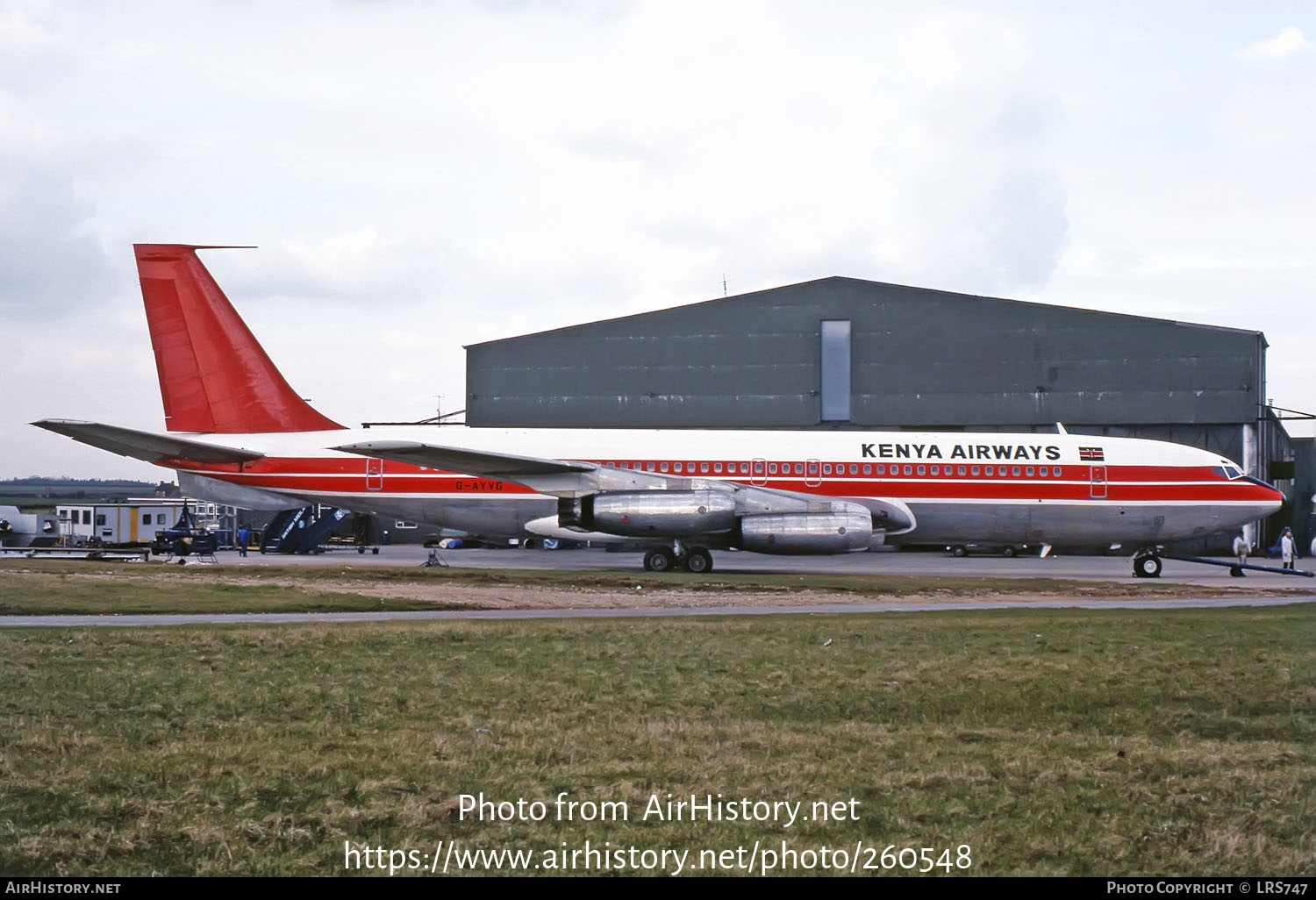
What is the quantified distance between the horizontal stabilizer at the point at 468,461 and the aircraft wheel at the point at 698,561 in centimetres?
342

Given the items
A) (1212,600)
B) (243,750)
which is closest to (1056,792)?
(243,750)

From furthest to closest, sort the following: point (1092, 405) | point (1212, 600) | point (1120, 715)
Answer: point (1092, 405) < point (1212, 600) < point (1120, 715)

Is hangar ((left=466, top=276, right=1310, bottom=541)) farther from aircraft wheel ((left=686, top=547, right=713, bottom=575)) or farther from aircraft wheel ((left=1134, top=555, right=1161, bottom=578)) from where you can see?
aircraft wheel ((left=686, top=547, right=713, bottom=575))

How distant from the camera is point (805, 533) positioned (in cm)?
2825

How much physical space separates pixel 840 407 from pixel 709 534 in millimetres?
19945

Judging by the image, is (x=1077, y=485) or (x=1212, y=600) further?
(x=1077, y=485)

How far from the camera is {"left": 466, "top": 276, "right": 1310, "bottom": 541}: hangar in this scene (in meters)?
45.8

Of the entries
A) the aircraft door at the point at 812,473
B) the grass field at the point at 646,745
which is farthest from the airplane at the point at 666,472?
the grass field at the point at 646,745

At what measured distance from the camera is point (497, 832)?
5.96m

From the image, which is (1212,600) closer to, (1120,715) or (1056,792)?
(1120,715)

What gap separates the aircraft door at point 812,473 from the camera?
31234 millimetres

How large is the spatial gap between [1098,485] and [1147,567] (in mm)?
2656

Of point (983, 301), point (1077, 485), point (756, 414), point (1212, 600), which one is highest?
point (983, 301)

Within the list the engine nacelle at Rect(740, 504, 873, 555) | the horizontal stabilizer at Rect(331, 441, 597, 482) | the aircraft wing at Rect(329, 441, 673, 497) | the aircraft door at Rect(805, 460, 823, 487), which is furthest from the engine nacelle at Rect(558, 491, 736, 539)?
the aircraft door at Rect(805, 460, 823, 487)
